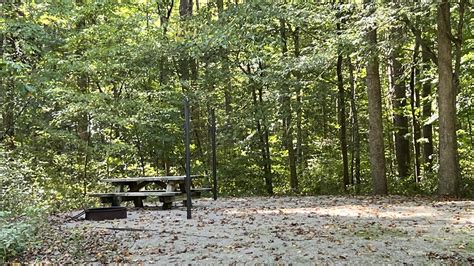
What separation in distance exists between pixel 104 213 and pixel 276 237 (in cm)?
405

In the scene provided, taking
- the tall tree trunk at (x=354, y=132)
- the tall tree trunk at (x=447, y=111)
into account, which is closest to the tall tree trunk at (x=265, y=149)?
the tall tree trunk at (x=354, y=132)

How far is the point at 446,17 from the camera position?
1070cm

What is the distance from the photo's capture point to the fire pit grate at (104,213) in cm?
858

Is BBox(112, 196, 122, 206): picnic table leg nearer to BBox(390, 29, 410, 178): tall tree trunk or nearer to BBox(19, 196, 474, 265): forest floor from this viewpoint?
BBox(19, 196, 474, 265): forest floor

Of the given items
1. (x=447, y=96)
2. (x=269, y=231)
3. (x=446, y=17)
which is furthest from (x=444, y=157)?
(x=269, y=231)

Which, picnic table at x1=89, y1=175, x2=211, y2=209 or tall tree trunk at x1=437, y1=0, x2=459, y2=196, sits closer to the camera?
picnic table at x1=89, y1=175, x2=211, y2=209

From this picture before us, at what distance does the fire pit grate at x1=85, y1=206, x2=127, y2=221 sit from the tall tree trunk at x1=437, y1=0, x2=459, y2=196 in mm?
7523

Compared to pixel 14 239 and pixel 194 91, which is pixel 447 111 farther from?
pixel 14 239

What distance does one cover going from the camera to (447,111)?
10.7 m

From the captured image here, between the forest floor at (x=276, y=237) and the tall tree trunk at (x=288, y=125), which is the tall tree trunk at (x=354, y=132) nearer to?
the tall tree trunk at (x=288, y=125)

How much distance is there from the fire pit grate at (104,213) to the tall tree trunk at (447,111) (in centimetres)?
752

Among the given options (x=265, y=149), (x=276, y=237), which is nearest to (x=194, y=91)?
(x=265, y=149)

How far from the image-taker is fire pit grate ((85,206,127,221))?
8578 millimetres

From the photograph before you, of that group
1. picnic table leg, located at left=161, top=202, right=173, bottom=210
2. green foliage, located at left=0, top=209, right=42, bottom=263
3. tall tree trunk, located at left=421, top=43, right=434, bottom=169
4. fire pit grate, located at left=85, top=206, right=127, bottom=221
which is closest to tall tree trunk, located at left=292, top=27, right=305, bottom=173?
tall tree trunk, located at left=421, top=43, right=434, bottom=169
